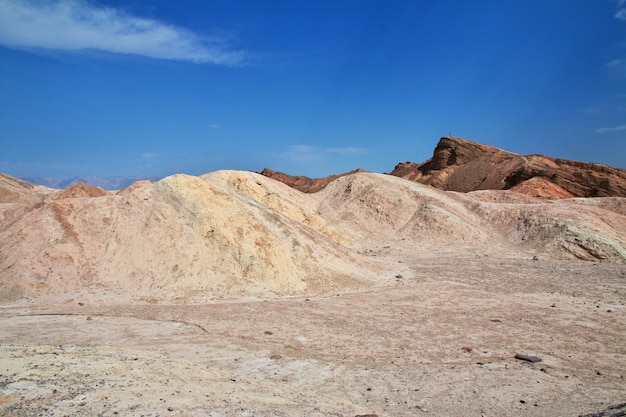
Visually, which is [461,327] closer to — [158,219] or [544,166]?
[158,219]

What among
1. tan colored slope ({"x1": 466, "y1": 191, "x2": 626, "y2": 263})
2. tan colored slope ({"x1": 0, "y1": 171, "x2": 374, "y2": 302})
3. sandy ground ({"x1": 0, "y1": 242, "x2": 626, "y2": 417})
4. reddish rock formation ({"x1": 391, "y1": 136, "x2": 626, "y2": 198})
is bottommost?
sandy ground ({"x1": 0, "y1": 242, "x2": 626, "y2": 417})

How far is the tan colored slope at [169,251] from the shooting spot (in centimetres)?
1223

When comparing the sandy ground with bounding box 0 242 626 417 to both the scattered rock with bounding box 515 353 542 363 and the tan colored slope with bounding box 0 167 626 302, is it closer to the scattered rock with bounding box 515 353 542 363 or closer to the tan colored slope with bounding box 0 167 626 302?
the scattered rock with bounding box 515 353 542 363

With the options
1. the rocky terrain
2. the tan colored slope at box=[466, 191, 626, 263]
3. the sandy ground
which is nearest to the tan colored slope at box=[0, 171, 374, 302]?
the sandy ground

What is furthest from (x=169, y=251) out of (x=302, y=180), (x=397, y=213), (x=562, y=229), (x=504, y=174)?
(x=302, y=180)

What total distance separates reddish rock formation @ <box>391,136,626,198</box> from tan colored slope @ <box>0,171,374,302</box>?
1016 inches

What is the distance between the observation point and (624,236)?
70.6 ft

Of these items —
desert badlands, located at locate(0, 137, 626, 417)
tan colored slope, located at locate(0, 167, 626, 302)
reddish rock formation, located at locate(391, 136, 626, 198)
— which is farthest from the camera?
reddish rock formation, located at locate(391, 136, 626, 198)

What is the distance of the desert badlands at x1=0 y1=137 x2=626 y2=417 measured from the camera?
17.3ft

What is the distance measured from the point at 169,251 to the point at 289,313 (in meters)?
4.68

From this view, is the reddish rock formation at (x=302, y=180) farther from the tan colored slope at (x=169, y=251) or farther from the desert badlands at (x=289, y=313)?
the tan colored slope at (x=169, y=251)

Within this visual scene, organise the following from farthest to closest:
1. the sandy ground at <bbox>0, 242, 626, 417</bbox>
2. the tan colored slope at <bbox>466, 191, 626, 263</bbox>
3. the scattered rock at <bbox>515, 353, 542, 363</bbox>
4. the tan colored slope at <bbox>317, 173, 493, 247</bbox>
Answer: the tan colored slope at <bbox>317, 173, 493, 247</bbox>, the tan colored slope at <bbox>466, 191, 626, 263</bbox>, the scattered rock at <bbox>515, 353, 542, 363</bbox>, the sandy ground at <bbox>0, 242, 626, 417</bbox>

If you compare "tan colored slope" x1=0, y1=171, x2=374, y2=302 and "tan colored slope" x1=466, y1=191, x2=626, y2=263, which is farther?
"tan colored slope" x1=466, y1=191, x2=626, y2=263

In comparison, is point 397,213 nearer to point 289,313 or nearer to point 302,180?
point 289,313
